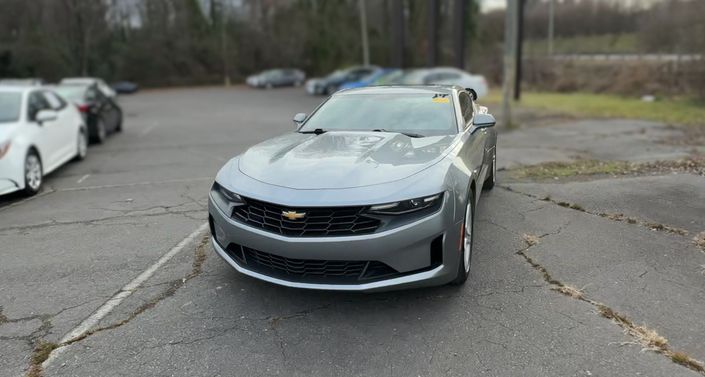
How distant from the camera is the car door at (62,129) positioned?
9.09 metres

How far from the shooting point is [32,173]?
25.0 feet

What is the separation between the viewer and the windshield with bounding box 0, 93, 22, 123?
788 centimetres

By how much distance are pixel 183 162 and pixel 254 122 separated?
7.64 metres

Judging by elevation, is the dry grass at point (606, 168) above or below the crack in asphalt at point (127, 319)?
below

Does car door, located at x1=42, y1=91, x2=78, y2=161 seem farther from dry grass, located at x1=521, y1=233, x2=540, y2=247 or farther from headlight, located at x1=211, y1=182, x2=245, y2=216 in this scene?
dry grass, located at x1=521, y1=233, x2=540, y2=247

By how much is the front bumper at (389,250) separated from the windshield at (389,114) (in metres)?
1.56

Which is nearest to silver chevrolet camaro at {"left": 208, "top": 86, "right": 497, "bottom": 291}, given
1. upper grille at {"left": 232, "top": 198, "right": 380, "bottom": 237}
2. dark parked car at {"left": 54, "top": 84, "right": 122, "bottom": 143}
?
upper grille at {"left": 232, "top": 198, "right": 380, "bottom": 237}

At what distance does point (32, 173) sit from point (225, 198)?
16.7 ft

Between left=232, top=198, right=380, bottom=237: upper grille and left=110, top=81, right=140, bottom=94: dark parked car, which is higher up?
left=232, top=198, right=380, bottom=237: upper grille

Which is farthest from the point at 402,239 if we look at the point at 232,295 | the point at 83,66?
the point at 83,66

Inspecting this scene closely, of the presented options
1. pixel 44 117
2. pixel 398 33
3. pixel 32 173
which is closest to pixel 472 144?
pixel 32 173

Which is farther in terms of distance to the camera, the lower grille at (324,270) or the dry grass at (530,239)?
the dry grass at (530,239)

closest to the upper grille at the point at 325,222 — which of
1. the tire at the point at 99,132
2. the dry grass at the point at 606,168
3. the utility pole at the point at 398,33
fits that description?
the dry grass at the point at 606,168

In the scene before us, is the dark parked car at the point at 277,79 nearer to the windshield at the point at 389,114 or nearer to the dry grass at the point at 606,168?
the dry grass at the point at 606,168
